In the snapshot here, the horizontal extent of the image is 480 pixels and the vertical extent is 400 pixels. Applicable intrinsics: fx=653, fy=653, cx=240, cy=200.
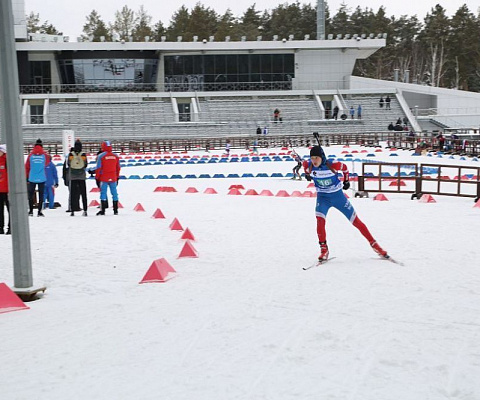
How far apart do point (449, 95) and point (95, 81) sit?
1250 inches

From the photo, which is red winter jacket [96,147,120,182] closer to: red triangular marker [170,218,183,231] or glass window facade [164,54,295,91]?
red triangular marker [170,218,183,231]

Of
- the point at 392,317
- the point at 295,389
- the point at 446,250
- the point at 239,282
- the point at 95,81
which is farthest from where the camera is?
the point at 95,81

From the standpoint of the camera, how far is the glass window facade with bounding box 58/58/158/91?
196 feet

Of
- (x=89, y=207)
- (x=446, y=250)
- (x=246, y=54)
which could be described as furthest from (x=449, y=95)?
Answer: (x=446, y=250)

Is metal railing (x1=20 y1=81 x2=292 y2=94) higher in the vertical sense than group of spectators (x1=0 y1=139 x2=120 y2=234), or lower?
higher

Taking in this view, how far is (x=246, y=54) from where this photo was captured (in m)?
61.8

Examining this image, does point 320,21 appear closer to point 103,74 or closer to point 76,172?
point 103,74

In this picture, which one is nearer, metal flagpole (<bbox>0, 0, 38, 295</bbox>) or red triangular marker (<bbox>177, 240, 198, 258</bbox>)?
metal flagpole (<bbox>0, 0, 38, 295</bbox>)

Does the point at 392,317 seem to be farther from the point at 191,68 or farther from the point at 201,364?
the point at 191,68

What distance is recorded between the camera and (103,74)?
59.7 metres

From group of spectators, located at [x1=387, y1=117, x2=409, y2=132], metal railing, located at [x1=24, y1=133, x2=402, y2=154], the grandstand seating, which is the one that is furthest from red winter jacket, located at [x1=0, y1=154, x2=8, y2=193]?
group of spectators, located at [x1=387, y1=117, x2=409, y2=132]

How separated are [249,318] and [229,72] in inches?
2261

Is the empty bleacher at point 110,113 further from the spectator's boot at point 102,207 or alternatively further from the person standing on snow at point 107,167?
the person standing on snow at point 107,167

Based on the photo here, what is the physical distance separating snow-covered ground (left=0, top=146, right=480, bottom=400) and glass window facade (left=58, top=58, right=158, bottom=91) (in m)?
50.0
